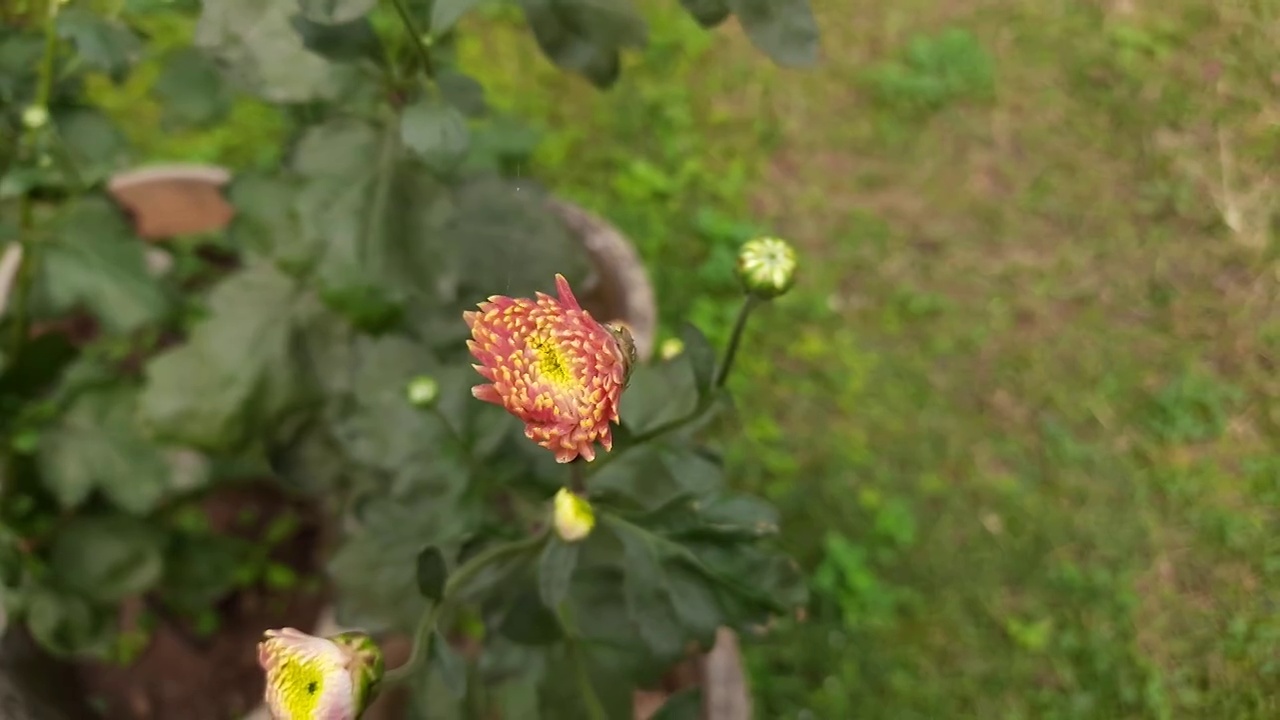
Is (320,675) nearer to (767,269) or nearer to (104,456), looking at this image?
(767,269)

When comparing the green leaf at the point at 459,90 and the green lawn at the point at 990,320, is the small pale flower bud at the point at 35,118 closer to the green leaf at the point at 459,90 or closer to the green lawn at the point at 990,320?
the green leaf at the point at 459,90

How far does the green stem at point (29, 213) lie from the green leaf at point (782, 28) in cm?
62

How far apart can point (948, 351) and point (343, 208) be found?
1.17 m

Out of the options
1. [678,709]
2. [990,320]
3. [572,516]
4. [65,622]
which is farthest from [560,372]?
[990,320]

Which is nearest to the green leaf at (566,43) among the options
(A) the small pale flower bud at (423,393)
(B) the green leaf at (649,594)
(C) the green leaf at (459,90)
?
(C) the green leaf at (459,90)

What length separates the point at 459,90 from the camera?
0.91 meters

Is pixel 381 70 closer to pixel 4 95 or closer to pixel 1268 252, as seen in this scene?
pixel 4 95

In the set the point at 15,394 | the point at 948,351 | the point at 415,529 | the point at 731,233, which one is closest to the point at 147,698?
the point at 15,394

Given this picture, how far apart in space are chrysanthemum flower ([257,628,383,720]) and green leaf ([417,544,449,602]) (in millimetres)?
51

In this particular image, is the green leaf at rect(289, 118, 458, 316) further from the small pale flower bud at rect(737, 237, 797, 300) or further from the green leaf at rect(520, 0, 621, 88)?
the small pale flower bud at rect(737, 237, 797, 300)

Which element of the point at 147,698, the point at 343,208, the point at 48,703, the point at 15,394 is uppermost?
the point at 343,208

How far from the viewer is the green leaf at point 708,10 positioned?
794mm

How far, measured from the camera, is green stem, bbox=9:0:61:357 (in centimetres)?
97

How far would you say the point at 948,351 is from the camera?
1783 millimetres
